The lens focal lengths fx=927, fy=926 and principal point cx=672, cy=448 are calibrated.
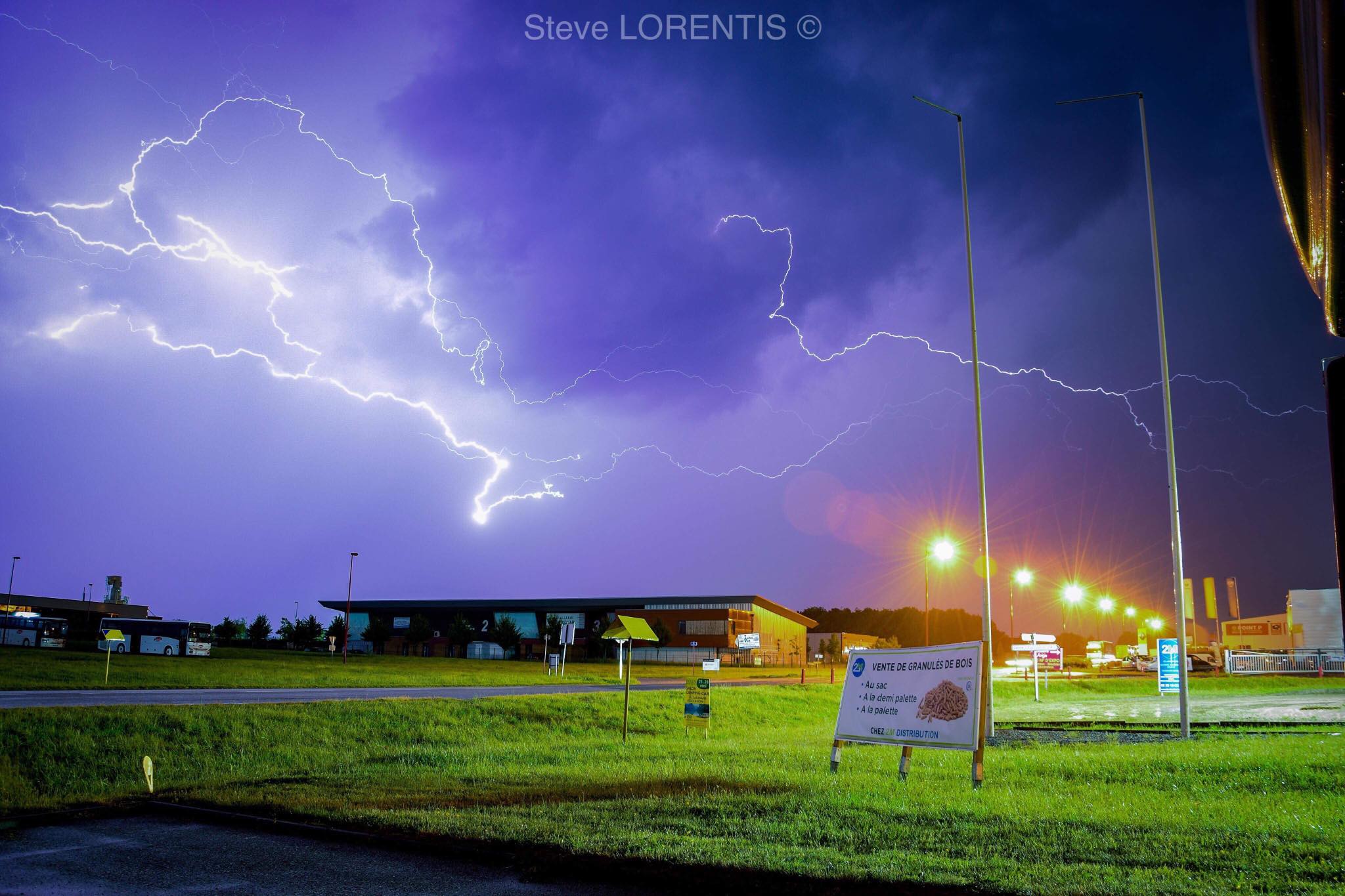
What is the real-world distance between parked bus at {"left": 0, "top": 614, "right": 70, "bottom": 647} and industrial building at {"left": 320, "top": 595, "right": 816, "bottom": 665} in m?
31.4

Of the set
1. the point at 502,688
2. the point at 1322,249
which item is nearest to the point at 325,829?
the point at 1322,249

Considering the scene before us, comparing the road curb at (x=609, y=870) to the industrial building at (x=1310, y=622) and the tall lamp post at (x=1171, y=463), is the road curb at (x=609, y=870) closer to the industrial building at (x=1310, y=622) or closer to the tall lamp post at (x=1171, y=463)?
the tall lamp post at (x=1171, y=463)

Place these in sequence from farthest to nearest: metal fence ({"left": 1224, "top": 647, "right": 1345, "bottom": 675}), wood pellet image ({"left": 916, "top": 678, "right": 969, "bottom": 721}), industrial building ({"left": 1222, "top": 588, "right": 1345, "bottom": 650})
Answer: industrial building ({"left": 1222, "top": 588, "right": 1345, "bottom": 650}), metal fence ({"left": 1224, "top": 647, "right": 1345, "bottom": 675}), wood pellet image ({"left": 916, "top": 678, "right": 969, "bottom": 721})

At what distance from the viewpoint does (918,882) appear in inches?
272

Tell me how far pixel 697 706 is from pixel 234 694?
50.5ft

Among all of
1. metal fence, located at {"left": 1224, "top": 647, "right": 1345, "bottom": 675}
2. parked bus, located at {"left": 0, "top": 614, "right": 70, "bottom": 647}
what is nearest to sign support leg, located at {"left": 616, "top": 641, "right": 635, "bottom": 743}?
metal fence, located at {"left": 1224, "top": 647, "right": 1345, "bottom": 675}

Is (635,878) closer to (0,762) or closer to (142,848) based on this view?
(142,848)

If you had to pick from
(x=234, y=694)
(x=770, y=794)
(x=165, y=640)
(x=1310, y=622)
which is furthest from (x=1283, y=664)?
(x=165, y=640)

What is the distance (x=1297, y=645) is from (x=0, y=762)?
321ft

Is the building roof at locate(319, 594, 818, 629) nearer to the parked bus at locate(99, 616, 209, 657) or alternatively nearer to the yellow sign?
the parked bus at locate(99, 616, 209, 657)

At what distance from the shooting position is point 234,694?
2875cm

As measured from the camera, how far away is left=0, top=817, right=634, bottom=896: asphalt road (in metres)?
7.46

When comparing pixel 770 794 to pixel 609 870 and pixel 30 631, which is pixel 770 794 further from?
pixel 30 631

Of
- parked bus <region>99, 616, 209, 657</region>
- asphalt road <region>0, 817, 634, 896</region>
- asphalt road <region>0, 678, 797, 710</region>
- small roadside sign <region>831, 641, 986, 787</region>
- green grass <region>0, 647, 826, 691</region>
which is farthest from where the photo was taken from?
parked bus <region>99, 616, 209, 657</region>
